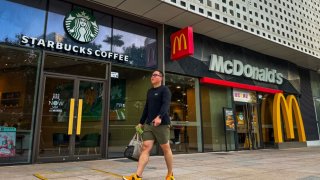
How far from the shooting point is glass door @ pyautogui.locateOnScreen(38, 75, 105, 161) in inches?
282

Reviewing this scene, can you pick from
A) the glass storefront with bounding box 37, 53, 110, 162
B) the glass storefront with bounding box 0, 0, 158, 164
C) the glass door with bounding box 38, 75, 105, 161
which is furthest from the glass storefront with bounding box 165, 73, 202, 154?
the glass door with bounding box 38, 75, 105, 161

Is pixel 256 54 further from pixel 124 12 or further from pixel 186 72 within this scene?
pixel 124 12

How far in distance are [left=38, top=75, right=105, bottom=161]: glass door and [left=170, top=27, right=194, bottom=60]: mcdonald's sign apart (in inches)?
124

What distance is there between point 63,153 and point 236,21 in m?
7.74

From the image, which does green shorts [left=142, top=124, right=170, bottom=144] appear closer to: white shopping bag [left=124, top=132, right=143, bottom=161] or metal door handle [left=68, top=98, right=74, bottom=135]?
white shopping bag [left=124, top=132, right=143, bottom=161]

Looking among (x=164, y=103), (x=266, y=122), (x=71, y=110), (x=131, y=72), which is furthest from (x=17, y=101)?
(x=266, y=122)

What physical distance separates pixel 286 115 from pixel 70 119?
10.8m

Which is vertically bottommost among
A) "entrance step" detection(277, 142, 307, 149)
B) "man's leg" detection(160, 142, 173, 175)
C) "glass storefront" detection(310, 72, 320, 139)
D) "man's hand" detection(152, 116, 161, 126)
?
"entrance step" detection(277, 142, 307, 149)

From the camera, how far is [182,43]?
375 inches

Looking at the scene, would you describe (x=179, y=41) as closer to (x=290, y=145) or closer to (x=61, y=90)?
(x=61, y=90)

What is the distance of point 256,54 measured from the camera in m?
13.3

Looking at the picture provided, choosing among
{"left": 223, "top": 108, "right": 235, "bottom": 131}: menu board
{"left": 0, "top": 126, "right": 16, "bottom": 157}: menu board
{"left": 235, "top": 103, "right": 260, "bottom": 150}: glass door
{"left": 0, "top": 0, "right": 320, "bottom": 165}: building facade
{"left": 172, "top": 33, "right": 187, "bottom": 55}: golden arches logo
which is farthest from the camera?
{"left": 235, "top": 103, "right": 260, "bottom": 150}: glass door

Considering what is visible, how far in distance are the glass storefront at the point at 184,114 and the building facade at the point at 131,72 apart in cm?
4

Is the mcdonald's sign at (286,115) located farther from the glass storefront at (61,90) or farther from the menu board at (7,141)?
the menu board at (7,141)
